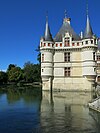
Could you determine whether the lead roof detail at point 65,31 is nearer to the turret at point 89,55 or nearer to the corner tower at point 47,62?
the corner tower at point 47,62

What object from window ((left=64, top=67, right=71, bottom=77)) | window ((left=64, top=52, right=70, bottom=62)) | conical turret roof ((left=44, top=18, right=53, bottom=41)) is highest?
conical turret roof ((left=44, top=18, right=53, bottom=41))

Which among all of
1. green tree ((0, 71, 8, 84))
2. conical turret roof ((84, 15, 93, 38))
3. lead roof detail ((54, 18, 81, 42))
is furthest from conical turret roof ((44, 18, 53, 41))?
green tree ((0, 71, 8, 84))

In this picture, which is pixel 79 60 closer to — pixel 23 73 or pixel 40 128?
pixel 40 128

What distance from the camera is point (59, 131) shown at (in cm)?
1030

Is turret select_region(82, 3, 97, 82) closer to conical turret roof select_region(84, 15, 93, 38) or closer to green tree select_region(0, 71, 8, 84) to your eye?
conical turret roof select_region(84, 15, 93, 38)

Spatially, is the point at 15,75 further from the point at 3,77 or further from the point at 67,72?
the point at 67,72

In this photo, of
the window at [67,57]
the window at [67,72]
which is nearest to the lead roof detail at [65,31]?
the window at [67,57]

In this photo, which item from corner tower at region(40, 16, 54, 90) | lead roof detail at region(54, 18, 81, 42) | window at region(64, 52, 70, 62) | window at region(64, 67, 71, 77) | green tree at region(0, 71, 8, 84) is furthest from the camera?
green tree at region(0, 71, 8, 84)

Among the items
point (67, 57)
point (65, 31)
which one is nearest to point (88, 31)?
point (65, 31)

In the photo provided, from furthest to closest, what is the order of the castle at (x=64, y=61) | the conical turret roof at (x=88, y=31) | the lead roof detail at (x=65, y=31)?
the lead roof detail at (x=65, y=31)
the castle at (x=64, y=61)
the conical turret roof at (x=88, y=31)

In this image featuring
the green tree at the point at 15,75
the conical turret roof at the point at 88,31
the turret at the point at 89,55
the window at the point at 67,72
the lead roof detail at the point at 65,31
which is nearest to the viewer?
the turret at the point at 89,55

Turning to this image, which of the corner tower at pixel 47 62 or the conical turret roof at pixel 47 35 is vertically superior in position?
the conical turret roof at pixel 47 35

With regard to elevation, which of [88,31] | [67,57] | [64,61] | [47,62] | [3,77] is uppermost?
[88,31]

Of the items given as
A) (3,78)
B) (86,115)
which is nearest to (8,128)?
(86,115)
